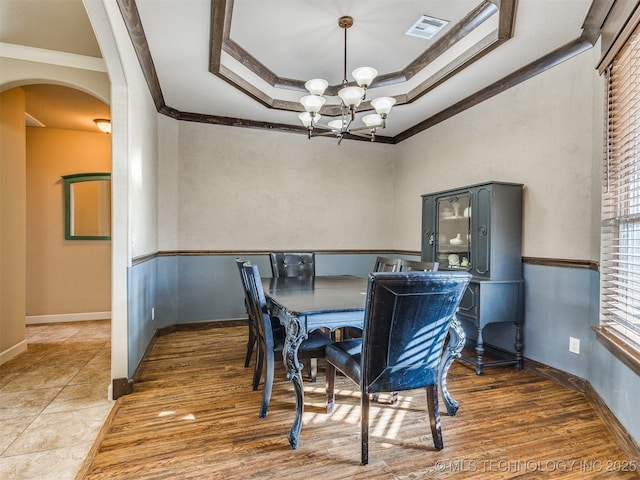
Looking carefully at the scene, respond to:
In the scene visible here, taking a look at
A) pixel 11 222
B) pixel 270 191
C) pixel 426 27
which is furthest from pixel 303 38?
pixel 11 222

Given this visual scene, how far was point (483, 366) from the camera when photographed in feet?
9.55

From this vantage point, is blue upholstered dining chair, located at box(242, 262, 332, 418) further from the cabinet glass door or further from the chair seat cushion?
the cabinet glass door

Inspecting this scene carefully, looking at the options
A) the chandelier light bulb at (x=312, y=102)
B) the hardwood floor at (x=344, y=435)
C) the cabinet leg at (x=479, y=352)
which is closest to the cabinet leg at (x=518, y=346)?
the hardwood floor at (x=344, y=435)

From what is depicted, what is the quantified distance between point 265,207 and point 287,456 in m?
3.19

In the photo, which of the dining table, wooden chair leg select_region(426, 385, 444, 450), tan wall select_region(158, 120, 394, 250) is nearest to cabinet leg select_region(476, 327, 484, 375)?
the dining table

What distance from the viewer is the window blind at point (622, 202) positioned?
6.34 ft

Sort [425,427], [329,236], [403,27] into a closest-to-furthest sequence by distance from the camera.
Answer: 1. [425,427]
2. [403,27]
3. [329,236]

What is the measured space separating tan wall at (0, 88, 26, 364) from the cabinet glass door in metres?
3.96

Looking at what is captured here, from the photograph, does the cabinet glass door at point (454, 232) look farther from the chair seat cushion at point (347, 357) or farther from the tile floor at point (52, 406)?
the tile floor at point (52, 406)

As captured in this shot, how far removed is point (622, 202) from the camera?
2133 mm

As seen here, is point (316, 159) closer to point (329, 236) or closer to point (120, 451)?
point (329, 236)

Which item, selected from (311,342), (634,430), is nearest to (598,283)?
(634,430)

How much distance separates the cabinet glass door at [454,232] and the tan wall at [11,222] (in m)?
3.96

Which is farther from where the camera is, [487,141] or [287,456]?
[487,141]
